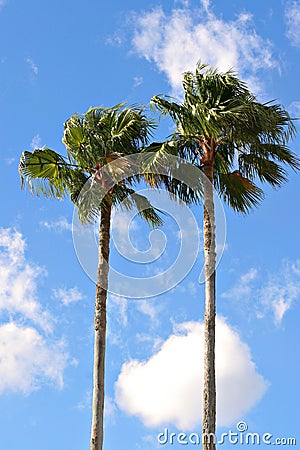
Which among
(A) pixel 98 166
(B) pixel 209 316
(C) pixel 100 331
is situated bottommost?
(B) pixel 209 316

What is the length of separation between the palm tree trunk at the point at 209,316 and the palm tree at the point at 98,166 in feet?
7.06

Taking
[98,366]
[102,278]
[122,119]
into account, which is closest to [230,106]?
[122,119]

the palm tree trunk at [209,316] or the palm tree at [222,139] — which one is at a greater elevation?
the palm tree at [222,139]

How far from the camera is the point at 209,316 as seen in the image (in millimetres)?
17656

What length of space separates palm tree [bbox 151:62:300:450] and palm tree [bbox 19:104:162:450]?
1327 millimetres

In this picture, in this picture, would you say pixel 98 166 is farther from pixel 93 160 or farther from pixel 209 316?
pixel 209 316

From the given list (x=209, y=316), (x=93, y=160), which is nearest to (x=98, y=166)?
(x=93, y=160)

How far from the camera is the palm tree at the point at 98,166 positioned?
65.3 feet

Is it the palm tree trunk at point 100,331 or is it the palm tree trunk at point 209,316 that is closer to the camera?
the palm tree trunk at point 209,316

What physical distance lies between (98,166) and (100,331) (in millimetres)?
3796

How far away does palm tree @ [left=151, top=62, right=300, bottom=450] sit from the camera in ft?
60.4

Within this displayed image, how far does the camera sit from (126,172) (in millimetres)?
19984

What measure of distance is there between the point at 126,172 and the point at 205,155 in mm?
1999

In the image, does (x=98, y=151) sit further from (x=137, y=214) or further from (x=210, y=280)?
(x=210, y=280)
